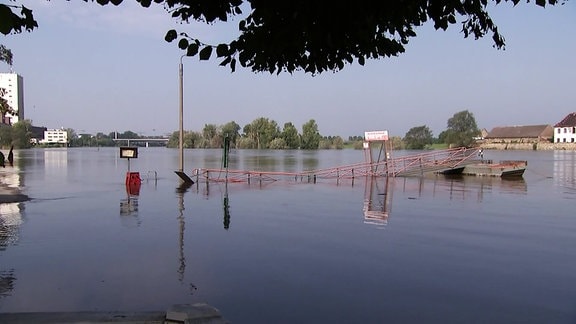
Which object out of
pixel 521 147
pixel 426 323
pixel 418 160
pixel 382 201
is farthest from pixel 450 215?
pixel 521 147

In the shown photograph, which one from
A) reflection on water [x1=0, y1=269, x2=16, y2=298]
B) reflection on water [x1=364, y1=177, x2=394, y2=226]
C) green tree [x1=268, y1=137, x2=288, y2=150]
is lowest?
reflection on water [x1=364, y1=177, x2=394, y2=226]

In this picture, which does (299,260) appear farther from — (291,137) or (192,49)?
(291,137)

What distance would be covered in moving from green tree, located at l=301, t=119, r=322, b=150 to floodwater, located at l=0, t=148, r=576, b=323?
142477mm

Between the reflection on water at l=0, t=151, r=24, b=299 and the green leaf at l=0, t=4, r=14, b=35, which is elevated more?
the green leaf at l=0, t=4, r=14, b=35

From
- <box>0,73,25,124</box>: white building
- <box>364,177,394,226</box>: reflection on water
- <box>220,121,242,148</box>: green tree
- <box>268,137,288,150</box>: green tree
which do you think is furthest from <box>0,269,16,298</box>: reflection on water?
<box>220,121,242,148</box>: green tree

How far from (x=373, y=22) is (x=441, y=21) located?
35.5 inches

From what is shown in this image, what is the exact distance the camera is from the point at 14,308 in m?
6.13

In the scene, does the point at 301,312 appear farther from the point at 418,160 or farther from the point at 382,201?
the point at 418,160

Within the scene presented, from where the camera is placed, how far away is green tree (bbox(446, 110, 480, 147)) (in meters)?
141

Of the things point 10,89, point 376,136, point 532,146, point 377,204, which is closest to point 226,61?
point 10,89

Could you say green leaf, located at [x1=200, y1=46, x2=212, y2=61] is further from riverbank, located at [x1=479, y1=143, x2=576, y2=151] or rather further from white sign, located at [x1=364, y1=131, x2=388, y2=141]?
riverbank, located at [x1=479, y1=143, x2=576, y2=151]

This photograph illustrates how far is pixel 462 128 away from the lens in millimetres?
154625

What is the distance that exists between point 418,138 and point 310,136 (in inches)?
1366

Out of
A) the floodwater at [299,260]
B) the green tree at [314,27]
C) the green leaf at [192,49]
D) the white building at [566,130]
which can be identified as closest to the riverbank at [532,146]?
the white building at [566,130]
